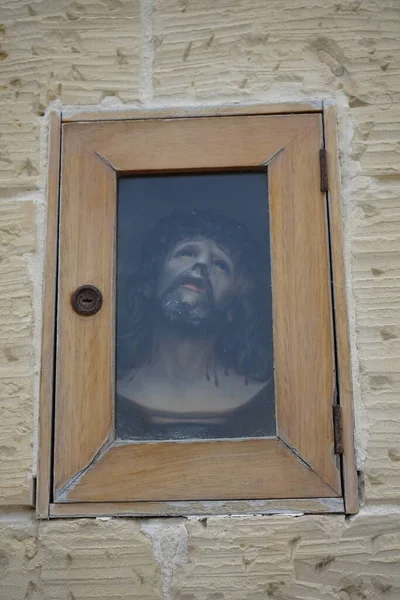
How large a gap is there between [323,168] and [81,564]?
3.54 feet

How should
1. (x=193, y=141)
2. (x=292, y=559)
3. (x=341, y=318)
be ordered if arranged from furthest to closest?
(x=193, y=141) → (x=341, y=318) → (x=292, y=559)

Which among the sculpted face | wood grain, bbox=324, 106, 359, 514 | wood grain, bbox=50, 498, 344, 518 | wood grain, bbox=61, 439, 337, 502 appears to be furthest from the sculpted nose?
wood grain, bbox=50, 498, 344, 518

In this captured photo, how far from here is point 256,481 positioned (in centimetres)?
197

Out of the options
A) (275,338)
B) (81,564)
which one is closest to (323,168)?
(275,338)

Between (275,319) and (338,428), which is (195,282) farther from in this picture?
(338,428)

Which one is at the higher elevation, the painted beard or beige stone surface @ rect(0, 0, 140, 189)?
beige stone surface @ rect(0, 0, 140, 189)

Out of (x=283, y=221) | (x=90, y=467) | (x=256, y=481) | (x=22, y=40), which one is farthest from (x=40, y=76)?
(x=256, y=481)

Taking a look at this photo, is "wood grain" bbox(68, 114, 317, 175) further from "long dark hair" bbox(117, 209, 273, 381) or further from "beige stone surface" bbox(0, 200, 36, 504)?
Answer: "beige stone surface" bbox(0, 200, 36, 504)

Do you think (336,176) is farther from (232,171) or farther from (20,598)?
(20,598)

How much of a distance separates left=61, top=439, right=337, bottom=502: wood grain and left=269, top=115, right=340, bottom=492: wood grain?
0.14 ft

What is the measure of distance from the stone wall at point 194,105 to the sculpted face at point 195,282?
30cm

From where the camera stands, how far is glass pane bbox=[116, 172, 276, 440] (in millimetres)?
2041

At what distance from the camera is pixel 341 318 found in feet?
6.70

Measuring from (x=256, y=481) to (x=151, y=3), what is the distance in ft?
4.08
